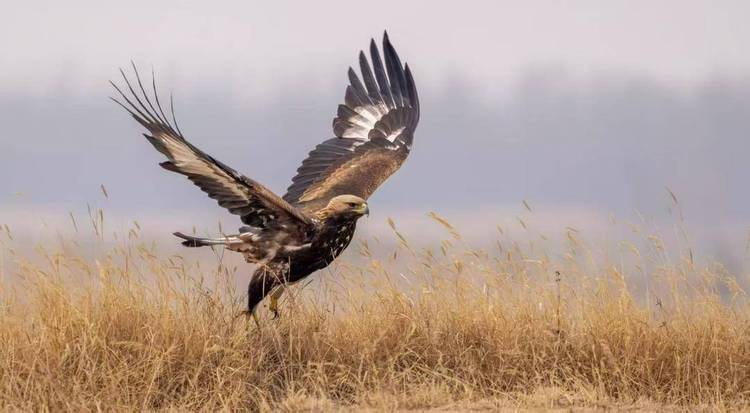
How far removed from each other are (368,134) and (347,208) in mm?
2453

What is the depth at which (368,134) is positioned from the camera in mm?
9703

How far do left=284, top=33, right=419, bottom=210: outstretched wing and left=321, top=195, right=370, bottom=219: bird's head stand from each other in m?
1.18

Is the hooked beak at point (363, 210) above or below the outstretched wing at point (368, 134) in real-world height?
below

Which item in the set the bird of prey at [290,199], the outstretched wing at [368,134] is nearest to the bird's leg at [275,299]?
the bird of prey at [290,199]

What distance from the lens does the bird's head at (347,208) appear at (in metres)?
7.36

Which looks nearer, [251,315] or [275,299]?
[251,315]

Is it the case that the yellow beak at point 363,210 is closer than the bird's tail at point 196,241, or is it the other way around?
the bird's tail at point 196,241

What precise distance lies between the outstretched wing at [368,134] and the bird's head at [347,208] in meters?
1.18

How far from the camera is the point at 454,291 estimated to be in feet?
23.9

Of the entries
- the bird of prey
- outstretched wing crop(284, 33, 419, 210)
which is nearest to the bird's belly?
the bird of prey

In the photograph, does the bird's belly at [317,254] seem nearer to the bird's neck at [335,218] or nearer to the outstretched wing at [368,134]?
the bird's neck at [335,218]

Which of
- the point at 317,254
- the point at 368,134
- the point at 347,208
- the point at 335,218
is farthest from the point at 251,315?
the point at 368,134

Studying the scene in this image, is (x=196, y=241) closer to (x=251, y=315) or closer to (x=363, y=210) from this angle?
(x=251, y=315)

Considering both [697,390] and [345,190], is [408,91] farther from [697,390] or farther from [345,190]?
[697,390]
